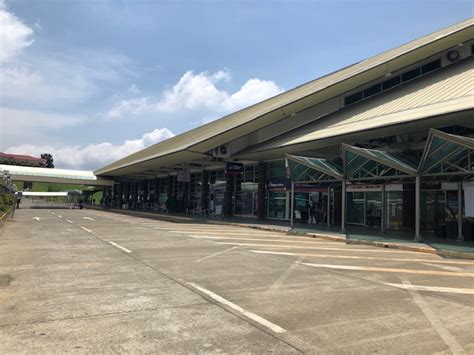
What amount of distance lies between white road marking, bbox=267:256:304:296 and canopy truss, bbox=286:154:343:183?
10349mm

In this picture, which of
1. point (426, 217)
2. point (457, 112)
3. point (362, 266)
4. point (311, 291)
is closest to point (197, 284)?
point (311, 291)

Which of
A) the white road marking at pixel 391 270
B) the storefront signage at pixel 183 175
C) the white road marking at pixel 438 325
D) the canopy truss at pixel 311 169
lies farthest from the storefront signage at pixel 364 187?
the storefront signage at pixel 183 175

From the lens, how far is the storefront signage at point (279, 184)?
3225 cm

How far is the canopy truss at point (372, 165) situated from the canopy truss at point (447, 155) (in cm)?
78

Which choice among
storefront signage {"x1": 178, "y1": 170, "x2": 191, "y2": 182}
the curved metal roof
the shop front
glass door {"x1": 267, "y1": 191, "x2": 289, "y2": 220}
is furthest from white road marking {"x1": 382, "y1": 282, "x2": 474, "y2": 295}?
the curved metal roof

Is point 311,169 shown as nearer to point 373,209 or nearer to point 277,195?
point 373,209

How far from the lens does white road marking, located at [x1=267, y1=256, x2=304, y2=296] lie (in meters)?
8.12

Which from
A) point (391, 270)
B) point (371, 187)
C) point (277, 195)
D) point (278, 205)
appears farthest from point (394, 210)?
point (391, 270)

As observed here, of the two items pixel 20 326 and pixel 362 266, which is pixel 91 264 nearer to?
pixel 20 326

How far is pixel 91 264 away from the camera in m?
10.8

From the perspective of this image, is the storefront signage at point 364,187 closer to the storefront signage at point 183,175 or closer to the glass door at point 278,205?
the glass door at point 278,205

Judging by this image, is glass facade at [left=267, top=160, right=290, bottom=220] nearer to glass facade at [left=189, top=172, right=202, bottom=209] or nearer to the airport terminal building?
the airport terminal building

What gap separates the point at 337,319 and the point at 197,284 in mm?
3201

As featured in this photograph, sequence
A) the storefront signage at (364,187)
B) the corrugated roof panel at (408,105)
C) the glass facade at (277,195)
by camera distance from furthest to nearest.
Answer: the glass facade at (277,195)
the storefront signage at (364,187)
the corrugated roof panel at (408,105)
